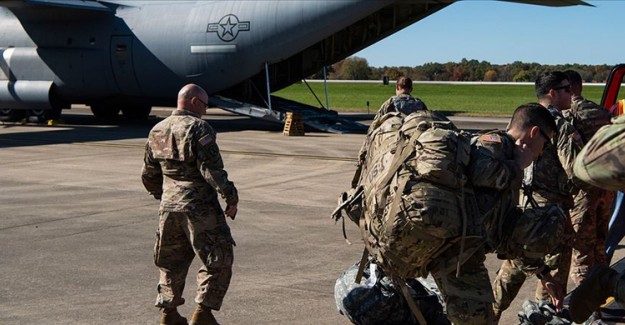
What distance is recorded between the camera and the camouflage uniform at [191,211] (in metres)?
6.32

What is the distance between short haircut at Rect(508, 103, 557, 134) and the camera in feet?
16.7

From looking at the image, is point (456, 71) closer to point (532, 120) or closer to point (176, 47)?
point (176, 47)

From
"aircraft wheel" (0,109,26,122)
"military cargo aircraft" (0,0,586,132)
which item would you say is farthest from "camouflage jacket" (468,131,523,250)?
"aircraft wheel" (0,109,26,122)

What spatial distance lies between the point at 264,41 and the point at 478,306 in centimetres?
1927

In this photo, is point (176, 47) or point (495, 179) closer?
point (495, 179)

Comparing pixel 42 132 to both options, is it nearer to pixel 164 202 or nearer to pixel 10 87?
pixel 10 87

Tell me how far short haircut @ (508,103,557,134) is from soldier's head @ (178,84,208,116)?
2.54 m

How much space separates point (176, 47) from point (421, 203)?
67.5ft

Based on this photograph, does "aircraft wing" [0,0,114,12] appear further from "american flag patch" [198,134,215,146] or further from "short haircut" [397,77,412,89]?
"american flag patch" [198,134,215,146]

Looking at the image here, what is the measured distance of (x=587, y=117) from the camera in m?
7.10

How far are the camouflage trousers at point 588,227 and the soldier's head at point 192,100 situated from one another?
3094 millimetres

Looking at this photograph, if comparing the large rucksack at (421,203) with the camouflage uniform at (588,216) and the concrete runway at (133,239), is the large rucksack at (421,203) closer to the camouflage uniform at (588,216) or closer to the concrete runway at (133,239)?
the concrete runway at (133,239)

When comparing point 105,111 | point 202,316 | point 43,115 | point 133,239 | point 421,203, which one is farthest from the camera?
point 105,111

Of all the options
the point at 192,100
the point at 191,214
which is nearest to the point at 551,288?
the point at 191,214
